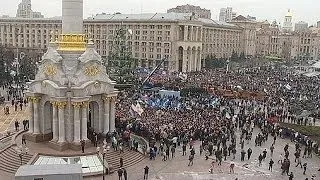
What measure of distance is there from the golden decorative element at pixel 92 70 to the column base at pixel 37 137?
18.5 feet

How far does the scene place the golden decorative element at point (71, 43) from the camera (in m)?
30.2

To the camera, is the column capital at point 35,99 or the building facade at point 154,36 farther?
the building facade at point 154,36

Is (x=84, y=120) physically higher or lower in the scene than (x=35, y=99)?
lower

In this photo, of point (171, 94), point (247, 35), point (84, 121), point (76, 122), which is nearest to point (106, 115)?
point (84, 121)

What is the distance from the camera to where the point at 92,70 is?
3005cm

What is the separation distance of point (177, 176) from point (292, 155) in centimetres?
1078

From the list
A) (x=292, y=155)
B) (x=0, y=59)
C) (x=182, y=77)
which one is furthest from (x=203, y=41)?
(x=292, y=155)

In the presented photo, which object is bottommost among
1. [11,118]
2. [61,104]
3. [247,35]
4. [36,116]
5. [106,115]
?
[11,118]

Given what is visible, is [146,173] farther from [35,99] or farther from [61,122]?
[35,99]

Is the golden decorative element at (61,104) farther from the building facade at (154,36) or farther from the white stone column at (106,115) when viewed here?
the building facade at (154,36)

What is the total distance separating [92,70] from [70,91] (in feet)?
7.50

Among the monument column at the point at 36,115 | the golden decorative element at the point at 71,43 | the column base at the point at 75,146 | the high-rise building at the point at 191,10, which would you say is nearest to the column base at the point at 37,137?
the monument column at the point at 36,115

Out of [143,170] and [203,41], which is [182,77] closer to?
[143,170]

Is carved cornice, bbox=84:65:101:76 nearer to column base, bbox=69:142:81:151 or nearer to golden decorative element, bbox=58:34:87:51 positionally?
golden decorative element, bbox=58:34:87:51
